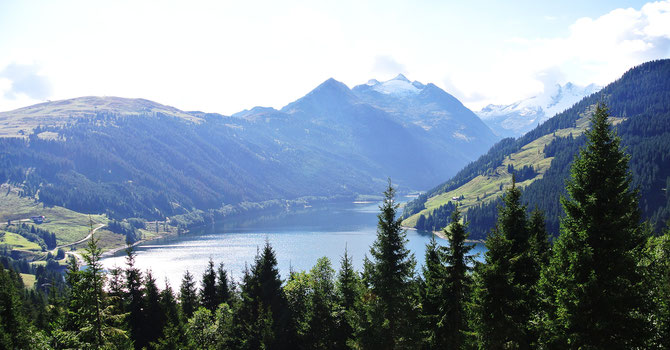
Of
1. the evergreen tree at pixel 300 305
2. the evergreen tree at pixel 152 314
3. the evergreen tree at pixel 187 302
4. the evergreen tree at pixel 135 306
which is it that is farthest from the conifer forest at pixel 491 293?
the evergreen tree at pixel 187 302

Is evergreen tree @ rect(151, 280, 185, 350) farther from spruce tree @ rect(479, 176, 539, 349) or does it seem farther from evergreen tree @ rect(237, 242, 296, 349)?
spruce tree @ rect(479, 176, 539, 349)

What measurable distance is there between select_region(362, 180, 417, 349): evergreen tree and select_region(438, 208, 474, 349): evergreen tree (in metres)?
→ 2.55

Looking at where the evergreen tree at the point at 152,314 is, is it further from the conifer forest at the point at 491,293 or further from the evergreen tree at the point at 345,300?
the evergreen tree at the point at 345,300

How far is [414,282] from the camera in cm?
3400

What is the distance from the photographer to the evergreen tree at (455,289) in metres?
30.4

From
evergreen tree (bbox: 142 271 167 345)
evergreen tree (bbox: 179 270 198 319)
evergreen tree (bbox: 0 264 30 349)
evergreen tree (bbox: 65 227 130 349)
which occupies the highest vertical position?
evergreen tree (bbox: 65 227 130 349)

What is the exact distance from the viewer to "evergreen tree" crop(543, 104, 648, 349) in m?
18.5

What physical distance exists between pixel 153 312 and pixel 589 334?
51.0m

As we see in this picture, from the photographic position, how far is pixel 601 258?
62.4ft

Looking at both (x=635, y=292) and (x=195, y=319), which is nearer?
(x=635, y=292)

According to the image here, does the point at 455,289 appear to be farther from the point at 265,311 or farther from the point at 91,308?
the point at 91,308

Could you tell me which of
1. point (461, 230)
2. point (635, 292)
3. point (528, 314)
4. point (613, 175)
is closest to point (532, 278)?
point (528, 314)

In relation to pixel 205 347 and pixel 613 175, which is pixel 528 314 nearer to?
pixel 613 175

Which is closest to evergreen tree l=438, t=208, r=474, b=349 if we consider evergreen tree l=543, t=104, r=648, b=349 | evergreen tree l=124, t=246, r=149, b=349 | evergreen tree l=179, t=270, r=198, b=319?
evergreen tree l=543, t=104, r=648, b=349
